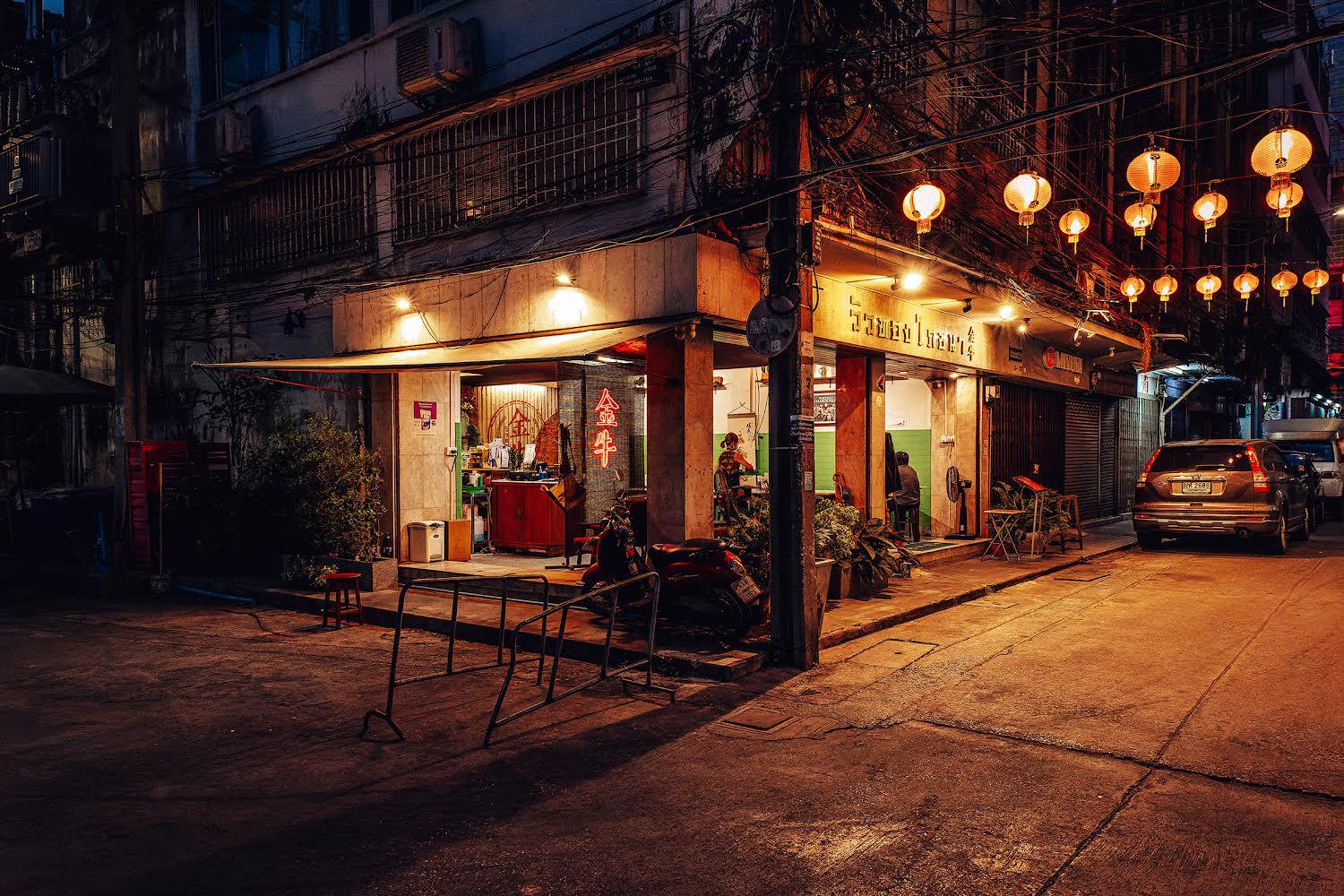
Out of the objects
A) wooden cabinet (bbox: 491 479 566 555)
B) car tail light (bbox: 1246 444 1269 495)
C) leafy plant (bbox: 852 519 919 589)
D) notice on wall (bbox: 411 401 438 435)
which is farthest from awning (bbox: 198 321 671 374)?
car tail light (bbox: 1246 444 1269 495)

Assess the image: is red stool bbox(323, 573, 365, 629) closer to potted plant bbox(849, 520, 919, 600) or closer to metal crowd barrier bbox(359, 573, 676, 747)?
metal crowd barrier bbox(359, 573, 676, 747)

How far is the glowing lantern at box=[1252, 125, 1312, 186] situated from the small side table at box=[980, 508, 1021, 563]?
6.78m

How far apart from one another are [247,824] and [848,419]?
11062mm

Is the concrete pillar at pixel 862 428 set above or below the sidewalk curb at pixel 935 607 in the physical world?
above

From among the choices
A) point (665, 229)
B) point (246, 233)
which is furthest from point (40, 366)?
point (665, 229)

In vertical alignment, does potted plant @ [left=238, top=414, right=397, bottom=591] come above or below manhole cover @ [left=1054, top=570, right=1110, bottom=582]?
above

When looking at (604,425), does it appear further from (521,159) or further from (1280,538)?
(1280,538)

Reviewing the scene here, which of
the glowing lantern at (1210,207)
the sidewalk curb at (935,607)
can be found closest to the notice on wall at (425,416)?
the sidewalk curb at (935,607)

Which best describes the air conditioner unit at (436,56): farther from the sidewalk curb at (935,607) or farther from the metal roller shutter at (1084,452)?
the metal roller shutter at (1084,452)

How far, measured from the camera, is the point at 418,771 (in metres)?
5.13

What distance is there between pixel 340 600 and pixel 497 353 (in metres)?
3.56

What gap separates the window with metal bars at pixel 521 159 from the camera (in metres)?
10.8

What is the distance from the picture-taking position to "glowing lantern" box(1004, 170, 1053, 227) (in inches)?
417

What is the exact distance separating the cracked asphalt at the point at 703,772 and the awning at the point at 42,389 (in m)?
7.23
